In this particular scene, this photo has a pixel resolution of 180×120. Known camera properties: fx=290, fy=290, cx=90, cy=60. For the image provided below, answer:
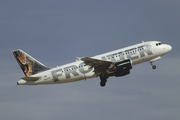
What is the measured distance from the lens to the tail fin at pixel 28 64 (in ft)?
202

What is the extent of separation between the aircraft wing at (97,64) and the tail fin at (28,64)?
1024 cm

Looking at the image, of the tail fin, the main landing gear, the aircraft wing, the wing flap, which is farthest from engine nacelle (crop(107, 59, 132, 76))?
the tail fin

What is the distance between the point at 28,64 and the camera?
6222cm

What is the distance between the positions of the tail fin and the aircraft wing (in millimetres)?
10244

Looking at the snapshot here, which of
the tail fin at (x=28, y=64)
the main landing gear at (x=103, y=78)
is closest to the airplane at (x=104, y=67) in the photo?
the main landing gear at (x=103, y=78)

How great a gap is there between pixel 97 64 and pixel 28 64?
15.5 metres

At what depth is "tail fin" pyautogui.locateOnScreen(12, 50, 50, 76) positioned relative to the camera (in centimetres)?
6151

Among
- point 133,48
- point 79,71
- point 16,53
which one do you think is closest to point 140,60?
point 133,48

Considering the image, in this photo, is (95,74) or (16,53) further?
(16,53)

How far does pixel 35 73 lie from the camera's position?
6131 centimetres

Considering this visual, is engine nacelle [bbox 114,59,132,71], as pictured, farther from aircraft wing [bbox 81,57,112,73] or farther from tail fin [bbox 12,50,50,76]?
tail fin [bbox 12,50,50,76]

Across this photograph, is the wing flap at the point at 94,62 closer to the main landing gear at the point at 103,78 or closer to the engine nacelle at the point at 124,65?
the engine nacelle at the point at 124,65

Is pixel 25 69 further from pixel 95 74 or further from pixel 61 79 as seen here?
pixel 95 74

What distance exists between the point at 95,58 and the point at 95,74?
3261mm
